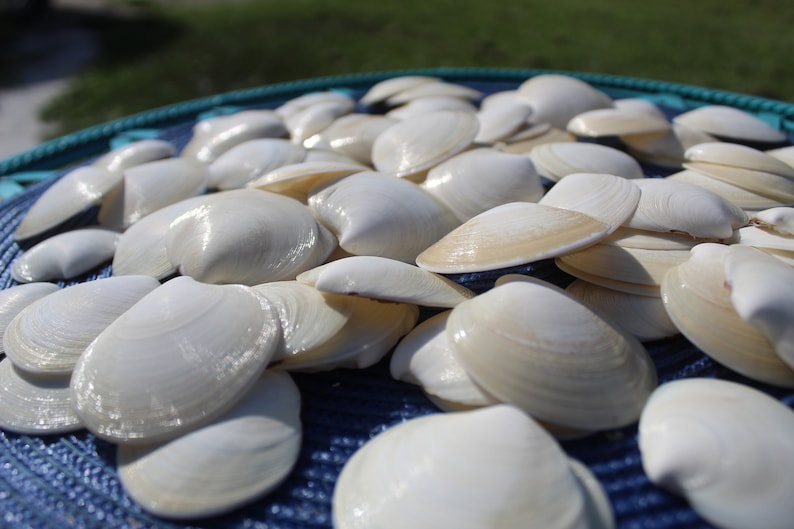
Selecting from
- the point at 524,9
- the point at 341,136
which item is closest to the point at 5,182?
the point at 341,136

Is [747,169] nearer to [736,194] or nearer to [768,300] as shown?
[736,194]

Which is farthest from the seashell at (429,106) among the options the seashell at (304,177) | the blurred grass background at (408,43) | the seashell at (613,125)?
the blurred grass background at (408,43)

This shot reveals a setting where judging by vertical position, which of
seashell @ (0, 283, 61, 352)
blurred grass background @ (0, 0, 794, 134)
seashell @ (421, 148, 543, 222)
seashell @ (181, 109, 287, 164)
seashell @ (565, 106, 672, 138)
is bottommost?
blurred grass background @ (0, 0, 794, 134)

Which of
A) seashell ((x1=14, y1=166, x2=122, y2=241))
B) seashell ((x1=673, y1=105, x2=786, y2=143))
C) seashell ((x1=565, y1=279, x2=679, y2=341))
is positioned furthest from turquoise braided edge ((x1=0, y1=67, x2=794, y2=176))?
seashell ((x1=565, y1=279, x2=679, y2=341))

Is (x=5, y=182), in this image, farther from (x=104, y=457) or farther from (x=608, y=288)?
(x=608, y=288)

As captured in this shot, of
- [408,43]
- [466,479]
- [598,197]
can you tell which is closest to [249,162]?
[598,197]

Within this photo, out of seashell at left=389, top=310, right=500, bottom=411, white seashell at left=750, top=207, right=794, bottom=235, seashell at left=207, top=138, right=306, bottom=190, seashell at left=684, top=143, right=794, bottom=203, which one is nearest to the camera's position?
seashell at left=389, top=310, right=500, bottom=411

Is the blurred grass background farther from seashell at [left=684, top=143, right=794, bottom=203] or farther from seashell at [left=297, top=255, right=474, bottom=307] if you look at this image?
seashell at [left=297, top=255, right=474, bottom=307]
